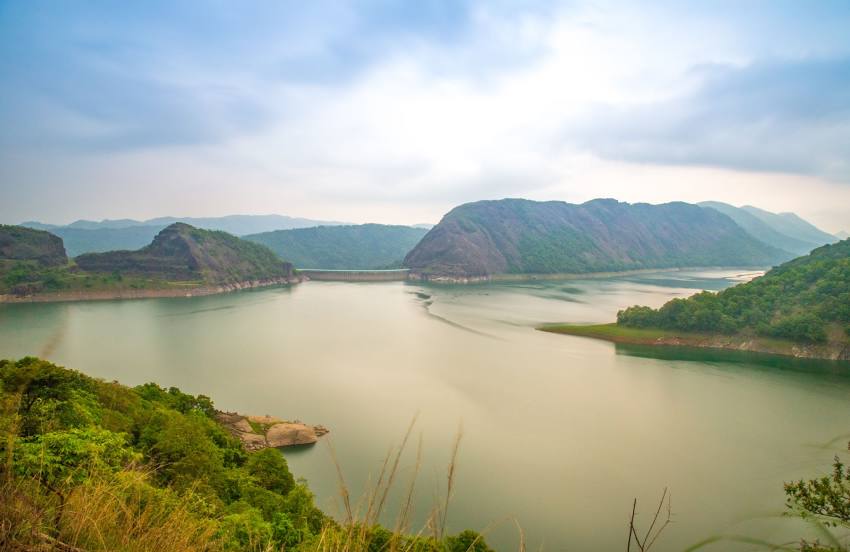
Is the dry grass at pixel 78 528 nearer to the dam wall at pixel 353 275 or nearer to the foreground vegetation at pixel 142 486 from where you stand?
the foreground vegetation at pixel 142 486

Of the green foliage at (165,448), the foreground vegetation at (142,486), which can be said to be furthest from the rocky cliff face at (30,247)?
the green foliage at (165,448)

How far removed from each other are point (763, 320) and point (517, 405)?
21430mm

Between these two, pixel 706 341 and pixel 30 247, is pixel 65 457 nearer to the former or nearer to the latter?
pixel 706 341

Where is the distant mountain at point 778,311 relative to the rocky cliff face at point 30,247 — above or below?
below

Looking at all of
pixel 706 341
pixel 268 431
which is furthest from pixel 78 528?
pixel 706 341

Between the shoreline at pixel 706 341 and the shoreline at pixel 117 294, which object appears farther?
the shoreline at pixel 117 294

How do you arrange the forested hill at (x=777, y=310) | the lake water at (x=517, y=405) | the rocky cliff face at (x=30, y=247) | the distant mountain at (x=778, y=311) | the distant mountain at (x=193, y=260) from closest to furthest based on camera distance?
the lake water at (x=517, y=405), the distant mountain at (x=778, y=311), the forested hill at (x=777, y=310), the rocky cliff face at (x=30, y=247), the distant mountain at (x=193, y=260)

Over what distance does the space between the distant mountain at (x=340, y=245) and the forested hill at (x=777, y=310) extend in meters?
73.2

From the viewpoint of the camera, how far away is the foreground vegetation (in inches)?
85.9

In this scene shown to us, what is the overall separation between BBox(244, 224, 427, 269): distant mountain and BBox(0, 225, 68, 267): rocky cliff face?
52862 mm

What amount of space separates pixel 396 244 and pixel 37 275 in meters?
→ 99.0

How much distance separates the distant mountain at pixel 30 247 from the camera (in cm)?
6000

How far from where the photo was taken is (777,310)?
107ft

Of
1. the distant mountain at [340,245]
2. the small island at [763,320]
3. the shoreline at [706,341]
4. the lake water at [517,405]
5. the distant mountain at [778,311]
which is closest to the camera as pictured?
the lake water at [517,405]
